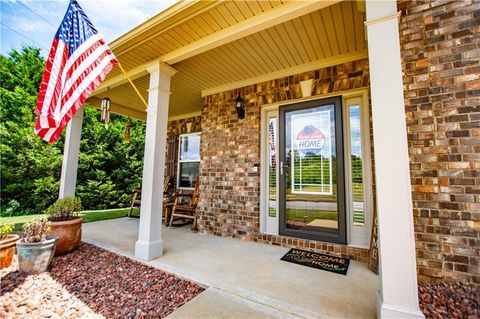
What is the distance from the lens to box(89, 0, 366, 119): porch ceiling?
2.07 meters

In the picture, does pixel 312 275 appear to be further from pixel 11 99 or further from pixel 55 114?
pixel 11 99

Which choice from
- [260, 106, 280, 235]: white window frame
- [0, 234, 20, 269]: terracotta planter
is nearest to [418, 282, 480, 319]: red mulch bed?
[260, 106, 280, 235]: white window frame

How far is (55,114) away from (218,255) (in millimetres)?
2498

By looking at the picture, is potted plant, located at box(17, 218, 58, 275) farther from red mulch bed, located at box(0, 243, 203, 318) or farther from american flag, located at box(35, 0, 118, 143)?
american flag, located at box(35, 0, 118, 143)

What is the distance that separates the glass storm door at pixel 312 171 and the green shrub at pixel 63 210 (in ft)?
10.1

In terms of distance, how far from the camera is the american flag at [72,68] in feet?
7.22

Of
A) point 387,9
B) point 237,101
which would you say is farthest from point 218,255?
point 387,9

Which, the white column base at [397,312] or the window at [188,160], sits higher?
the window at [188,160]

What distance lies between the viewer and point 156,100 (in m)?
2.74

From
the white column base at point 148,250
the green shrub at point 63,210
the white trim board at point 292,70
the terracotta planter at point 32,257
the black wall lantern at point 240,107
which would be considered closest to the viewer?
the terracotta planter at point 32,257

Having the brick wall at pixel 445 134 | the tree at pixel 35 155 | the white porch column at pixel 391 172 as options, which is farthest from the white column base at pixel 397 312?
the tree at pixel 35 155

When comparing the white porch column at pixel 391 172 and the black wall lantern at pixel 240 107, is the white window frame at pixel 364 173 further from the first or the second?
the black wall lantern at pixel 240 107

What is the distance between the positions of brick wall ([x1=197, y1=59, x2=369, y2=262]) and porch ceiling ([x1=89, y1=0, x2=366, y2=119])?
23 cm

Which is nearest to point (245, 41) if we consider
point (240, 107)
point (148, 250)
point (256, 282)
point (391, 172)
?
point (240, 107)
